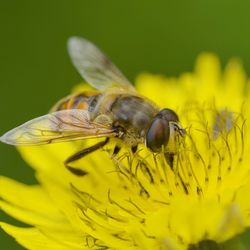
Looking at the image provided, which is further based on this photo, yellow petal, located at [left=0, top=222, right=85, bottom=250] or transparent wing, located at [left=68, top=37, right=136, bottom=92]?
transparent wing, located at [left=68, top=37, right=136, bottom=92]

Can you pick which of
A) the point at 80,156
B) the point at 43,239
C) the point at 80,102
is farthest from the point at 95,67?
the point at 43,239

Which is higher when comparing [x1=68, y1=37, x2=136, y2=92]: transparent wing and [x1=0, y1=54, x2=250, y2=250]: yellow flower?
[x1=68, y1=37, x2=136, y2=92]: transparent wing

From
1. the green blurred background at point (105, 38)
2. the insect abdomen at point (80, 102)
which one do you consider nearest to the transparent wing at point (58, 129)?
the insect abdomen at point (80, 102)

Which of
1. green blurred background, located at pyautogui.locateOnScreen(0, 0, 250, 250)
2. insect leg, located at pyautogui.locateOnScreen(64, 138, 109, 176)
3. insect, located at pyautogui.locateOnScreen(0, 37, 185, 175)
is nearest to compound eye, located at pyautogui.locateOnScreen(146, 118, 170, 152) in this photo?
insect, located at pyautogui.locateOnScreen(0, 37, 185, 175)

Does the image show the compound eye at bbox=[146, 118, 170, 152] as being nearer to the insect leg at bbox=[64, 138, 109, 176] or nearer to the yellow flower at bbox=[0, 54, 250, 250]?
the yellow flower at bbox=[0, 54, 250, 250]

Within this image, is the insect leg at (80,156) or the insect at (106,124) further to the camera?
the insect leg at (80,156)

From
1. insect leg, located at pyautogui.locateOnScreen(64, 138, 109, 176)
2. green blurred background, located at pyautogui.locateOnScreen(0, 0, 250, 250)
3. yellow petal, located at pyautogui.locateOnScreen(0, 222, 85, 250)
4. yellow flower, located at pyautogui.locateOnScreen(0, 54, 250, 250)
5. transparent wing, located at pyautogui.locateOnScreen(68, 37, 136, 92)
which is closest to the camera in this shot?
yellow flower, located at pyautogui.locateOnScreen(0, 54, 250, 250)

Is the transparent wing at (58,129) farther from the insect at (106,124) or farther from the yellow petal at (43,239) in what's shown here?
the yellow petal at (43,239)
